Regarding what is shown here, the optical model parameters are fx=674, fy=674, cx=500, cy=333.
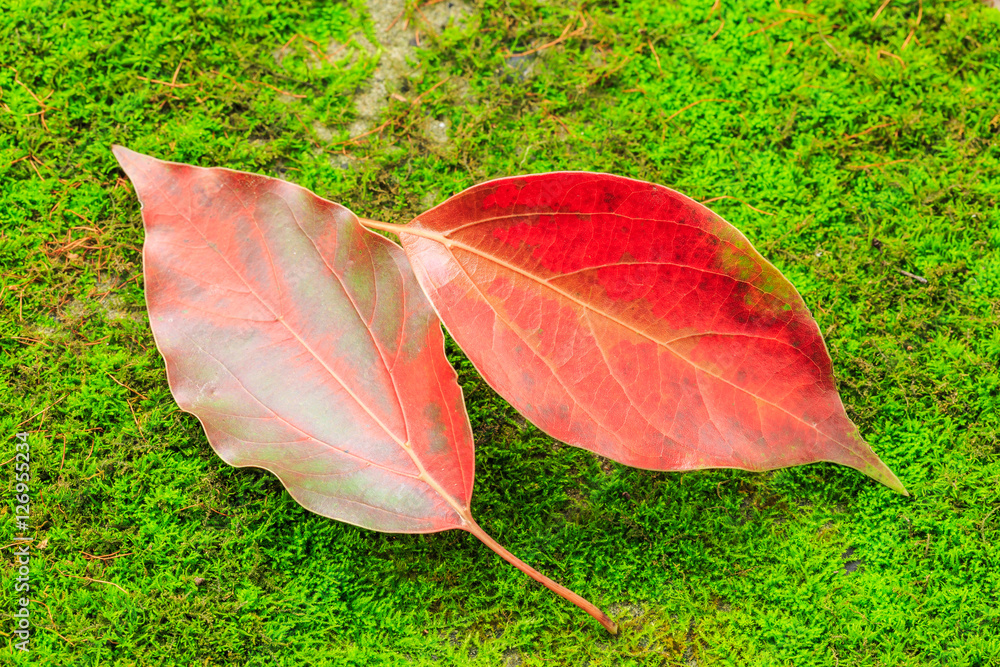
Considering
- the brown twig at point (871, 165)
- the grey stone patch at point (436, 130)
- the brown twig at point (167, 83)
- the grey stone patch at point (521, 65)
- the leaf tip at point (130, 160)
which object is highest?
the brown twig at point (871, 165)

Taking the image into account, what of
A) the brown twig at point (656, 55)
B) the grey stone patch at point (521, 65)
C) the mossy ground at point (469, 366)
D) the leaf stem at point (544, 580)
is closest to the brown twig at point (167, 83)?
the mossy ground at point (469, 366)

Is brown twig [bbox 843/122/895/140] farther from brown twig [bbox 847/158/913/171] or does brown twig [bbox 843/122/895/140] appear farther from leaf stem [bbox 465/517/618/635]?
leaf stem [bbox 465/517/618/635]

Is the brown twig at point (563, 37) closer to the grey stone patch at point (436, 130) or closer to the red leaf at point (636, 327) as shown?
the grey stone patch at point (436, 130)

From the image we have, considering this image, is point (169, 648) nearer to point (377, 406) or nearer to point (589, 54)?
point (377, 406)

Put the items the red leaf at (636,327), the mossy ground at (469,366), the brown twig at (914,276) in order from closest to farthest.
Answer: the red leaf at (636,327), the mossy ground at (469,366), the brown twig at (914,276)

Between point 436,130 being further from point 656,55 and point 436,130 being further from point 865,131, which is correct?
point 865,131

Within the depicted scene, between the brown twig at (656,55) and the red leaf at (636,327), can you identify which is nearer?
the red leaf at (636,327)

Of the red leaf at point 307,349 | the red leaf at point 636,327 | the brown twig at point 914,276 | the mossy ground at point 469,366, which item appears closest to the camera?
the red leaf at point 636,327

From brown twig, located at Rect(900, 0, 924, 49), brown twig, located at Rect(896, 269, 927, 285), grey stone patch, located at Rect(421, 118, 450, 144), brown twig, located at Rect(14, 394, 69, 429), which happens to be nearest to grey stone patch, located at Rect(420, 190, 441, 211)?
grey stone patch, located at Rect(421, 118, 450, 144)

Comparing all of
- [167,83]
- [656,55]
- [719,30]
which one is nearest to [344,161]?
[167,83]
